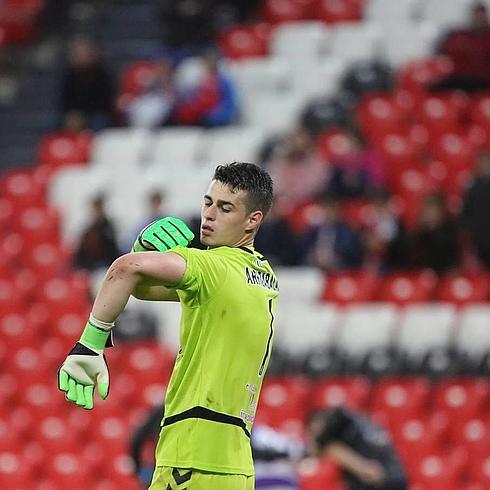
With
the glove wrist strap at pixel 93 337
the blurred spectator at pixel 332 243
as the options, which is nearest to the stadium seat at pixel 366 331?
the blurred spectator at pixel 332 243

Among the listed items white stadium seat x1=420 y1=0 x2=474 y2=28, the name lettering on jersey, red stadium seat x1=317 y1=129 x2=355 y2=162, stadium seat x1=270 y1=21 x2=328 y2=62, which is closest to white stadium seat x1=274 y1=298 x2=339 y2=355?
red stadium seat x1=317 y1=129 x2=355 y2=162

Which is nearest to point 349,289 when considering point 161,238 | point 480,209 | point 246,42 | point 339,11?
point 480,209

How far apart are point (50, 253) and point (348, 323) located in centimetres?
292

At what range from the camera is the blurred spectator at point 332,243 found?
11.4 meters

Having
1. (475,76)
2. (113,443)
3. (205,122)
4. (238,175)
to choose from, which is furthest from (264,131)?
(238,175)

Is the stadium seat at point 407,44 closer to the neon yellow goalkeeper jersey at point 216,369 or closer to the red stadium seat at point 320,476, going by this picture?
the red stadium seat at point 320,476

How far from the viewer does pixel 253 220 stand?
4793 mm

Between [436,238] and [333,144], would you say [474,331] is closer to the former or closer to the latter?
[436,238]

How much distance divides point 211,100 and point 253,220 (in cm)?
852

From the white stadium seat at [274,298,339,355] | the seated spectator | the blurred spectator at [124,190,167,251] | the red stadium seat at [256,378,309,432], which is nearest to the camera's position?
the red stadium seat at [256,378,309,432]

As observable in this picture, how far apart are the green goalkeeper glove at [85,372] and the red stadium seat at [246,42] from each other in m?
10.2

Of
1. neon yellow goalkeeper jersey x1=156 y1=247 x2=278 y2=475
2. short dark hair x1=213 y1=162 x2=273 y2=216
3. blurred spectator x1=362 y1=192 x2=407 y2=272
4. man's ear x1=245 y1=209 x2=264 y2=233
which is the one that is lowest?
blurred spectator x1=362 y1=192 x2=407 y2=272

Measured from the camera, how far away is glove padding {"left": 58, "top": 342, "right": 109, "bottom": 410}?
14.1ft

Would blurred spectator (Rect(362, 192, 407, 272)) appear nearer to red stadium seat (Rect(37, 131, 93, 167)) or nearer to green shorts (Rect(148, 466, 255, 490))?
red stadium seat (Rect(37, 131, 93, 167))
